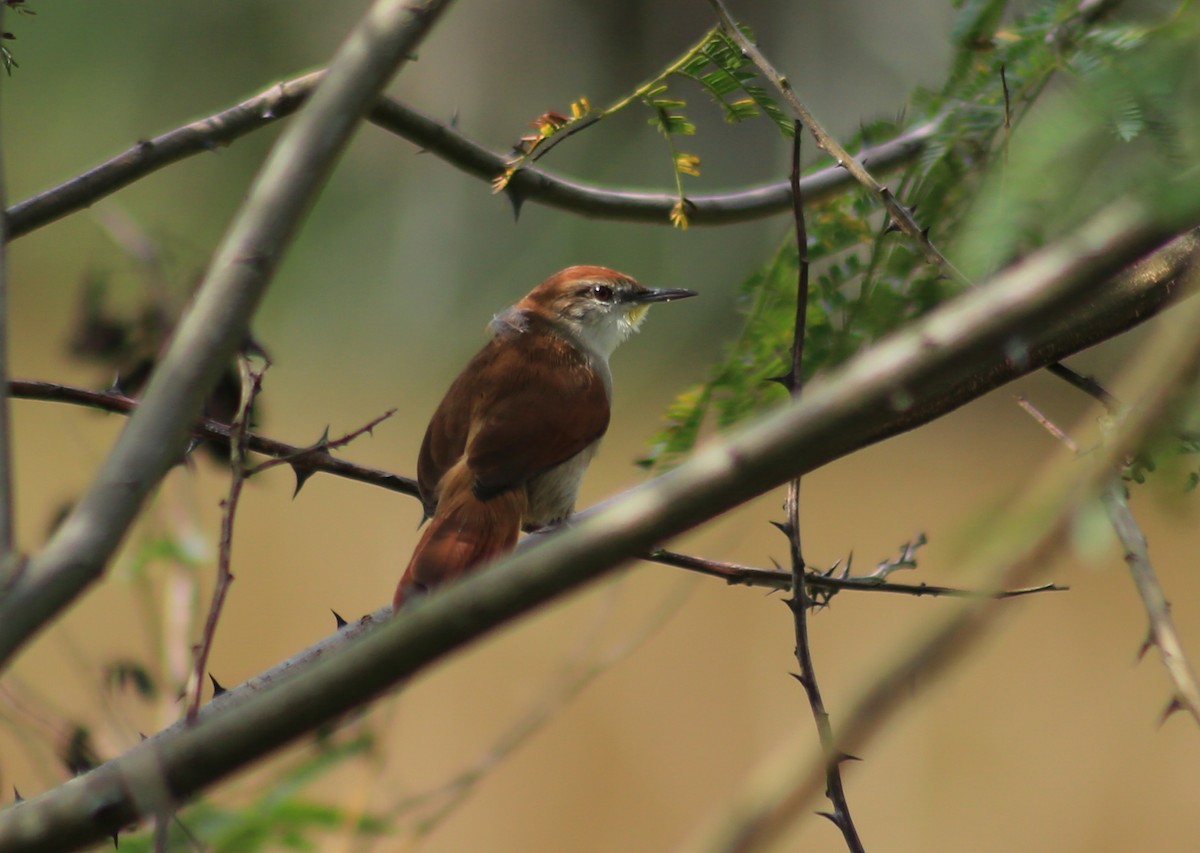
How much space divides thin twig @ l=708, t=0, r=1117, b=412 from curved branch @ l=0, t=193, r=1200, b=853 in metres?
0.92

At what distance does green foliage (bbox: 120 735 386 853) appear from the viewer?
247cm

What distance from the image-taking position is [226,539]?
5.66 feet

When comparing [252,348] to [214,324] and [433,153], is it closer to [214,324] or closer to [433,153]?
[433,153]

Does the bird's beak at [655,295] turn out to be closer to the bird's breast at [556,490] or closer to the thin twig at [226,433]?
the bird's breast at [556,490]

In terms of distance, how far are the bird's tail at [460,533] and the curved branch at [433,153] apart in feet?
2.73

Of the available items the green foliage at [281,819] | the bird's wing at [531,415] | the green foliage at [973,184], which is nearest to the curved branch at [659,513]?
the green foliage at [973,184]

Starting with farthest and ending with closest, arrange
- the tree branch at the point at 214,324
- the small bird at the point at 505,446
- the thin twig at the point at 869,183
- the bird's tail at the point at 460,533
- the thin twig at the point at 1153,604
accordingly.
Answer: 1. the small bird at the point at 505,446
2. the bird's tail at the point at 460,533
3. the thin twig at the point at 869,183
4. the thin twig at the point at 1153,604
5. the tree branch at the point at 214,324

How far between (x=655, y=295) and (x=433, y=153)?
2.26 metres

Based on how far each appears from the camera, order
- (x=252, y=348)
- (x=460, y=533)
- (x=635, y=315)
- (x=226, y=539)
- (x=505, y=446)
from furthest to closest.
Result: (x=635, y=315), (x=505, y=446), (x=460, y=533), (x=252, y=348), (x=226, y=539)

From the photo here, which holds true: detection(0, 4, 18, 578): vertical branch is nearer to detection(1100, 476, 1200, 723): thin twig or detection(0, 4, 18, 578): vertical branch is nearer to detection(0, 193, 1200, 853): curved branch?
detection(0, 193, 1200, 853): curved branch

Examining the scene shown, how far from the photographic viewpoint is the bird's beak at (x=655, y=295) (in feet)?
14.9

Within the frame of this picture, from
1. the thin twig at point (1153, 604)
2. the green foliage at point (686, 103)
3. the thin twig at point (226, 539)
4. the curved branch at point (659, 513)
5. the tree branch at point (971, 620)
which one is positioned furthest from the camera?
the green foliage at point (686, 103)

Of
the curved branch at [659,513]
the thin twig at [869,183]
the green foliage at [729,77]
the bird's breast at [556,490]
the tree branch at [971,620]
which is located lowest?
the tree branch at [971,620]

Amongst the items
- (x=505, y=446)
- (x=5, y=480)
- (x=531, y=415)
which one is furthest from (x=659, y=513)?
(x=531, y=415)
